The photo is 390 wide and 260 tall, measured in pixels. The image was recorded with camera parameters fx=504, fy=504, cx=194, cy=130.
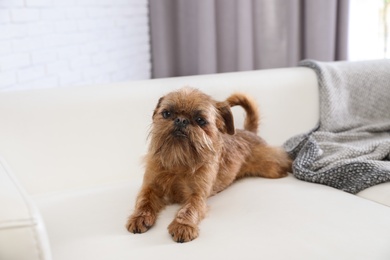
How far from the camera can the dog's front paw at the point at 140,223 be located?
4.52 feet

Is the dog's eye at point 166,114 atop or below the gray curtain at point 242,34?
below

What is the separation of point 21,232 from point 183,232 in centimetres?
47

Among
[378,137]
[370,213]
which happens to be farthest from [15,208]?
[378,137]

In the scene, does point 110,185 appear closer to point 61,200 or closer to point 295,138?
point 61,200

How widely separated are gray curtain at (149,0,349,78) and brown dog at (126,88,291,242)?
1197mm

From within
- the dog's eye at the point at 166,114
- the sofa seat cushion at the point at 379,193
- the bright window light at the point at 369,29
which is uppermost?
the bright window light at the point at 369,29

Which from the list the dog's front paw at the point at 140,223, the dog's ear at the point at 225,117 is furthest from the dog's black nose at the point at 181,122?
the dog's front paw at the point at 140,223

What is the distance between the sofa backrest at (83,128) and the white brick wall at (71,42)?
0.32 m

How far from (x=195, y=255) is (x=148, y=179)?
1.40ft

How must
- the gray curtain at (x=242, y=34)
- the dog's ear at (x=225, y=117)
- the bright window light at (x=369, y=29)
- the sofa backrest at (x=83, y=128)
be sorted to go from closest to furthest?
the dog's ear at (x=225, y=117) < the sofa backrest at (x=83, y=128) < the gray curtain at (x=242, y=34) < the bright window light at (x=369, y=29)

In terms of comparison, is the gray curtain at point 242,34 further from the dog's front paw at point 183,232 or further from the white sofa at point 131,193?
the dog's front paw at point 183,232

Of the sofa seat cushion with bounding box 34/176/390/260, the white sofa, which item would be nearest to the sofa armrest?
the white sofa

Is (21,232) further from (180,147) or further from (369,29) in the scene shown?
(369,29)

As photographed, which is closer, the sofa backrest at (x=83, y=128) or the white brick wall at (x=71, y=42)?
the sofa backrest at (x=83, y=128)
